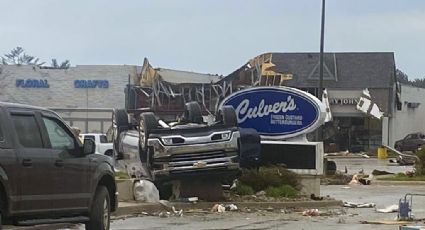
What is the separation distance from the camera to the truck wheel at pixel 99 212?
1301 centimetres

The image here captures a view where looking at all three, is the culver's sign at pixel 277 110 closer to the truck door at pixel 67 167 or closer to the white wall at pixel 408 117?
the truck door at pixel 67 167

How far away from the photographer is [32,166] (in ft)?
36.6

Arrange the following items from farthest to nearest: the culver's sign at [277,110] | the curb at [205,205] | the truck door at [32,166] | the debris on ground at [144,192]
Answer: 1. the culver's sign at [277,110]
2. the debris on ground at [144,192]
3. the curb at [205,205]
4. the truck door at [32,166]

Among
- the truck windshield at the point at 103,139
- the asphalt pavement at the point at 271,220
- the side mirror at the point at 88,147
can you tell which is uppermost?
the side mirror at the point at 88,147

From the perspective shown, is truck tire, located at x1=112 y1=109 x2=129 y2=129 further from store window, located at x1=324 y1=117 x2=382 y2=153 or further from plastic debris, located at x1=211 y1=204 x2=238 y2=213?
store window, located at x1=324 y1=117 x2=382 y2=153

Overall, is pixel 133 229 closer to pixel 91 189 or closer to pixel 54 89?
pixel 91 189

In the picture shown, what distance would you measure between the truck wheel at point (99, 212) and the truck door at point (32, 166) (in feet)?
4.37

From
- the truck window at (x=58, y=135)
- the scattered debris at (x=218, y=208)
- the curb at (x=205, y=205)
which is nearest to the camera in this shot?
the truck window at (x=58, y=135)

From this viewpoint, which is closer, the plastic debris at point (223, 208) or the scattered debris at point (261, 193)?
the plastic debris at point (223, 208)

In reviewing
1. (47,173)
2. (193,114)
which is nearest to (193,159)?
(193,114)

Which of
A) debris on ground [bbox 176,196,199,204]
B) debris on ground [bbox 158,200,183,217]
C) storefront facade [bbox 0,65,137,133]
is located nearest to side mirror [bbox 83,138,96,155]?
debris on ground [bbox 158,200,183,217]

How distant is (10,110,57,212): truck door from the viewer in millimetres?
10992

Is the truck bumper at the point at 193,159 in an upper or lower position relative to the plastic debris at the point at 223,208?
upper

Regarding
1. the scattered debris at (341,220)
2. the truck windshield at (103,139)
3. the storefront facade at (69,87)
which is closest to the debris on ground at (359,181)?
the scattered debris at (341,220)
